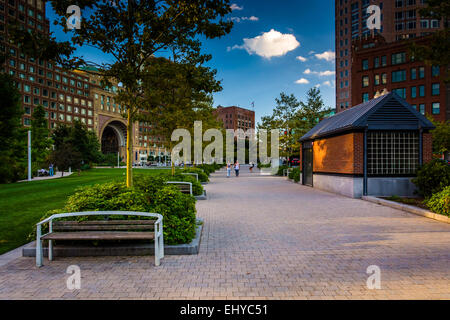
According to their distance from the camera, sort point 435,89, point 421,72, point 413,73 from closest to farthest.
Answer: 1. point 435,89
2. point 421,72
3. point 413,73

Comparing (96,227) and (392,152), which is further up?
(392,152)

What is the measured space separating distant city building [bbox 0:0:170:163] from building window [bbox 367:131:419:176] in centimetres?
5391

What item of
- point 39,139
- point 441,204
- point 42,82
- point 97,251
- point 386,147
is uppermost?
point 42,82

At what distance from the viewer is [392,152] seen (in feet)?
44.0

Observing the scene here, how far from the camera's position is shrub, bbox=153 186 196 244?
5742mm

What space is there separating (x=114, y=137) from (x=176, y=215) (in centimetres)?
13334

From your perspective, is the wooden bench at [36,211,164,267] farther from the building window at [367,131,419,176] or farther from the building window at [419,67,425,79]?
the building window at [419,67,425,79]

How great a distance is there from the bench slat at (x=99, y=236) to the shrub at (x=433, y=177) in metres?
11.0

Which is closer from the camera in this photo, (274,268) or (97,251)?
(274,268)

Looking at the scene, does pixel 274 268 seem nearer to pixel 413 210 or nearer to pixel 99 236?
pixel 99 236

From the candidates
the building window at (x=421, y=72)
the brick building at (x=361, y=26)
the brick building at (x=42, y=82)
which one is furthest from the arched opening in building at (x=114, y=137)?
the building window at (x=421, y=72)

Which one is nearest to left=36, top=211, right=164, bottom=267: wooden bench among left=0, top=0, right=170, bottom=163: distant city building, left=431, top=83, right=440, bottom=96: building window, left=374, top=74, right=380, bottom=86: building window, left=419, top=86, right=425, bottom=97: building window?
left=0, top=0, right=170, bottom=163: distant city building

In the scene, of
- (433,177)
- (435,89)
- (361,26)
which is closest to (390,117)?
(433,177)

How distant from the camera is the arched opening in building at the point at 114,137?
123438 mm
